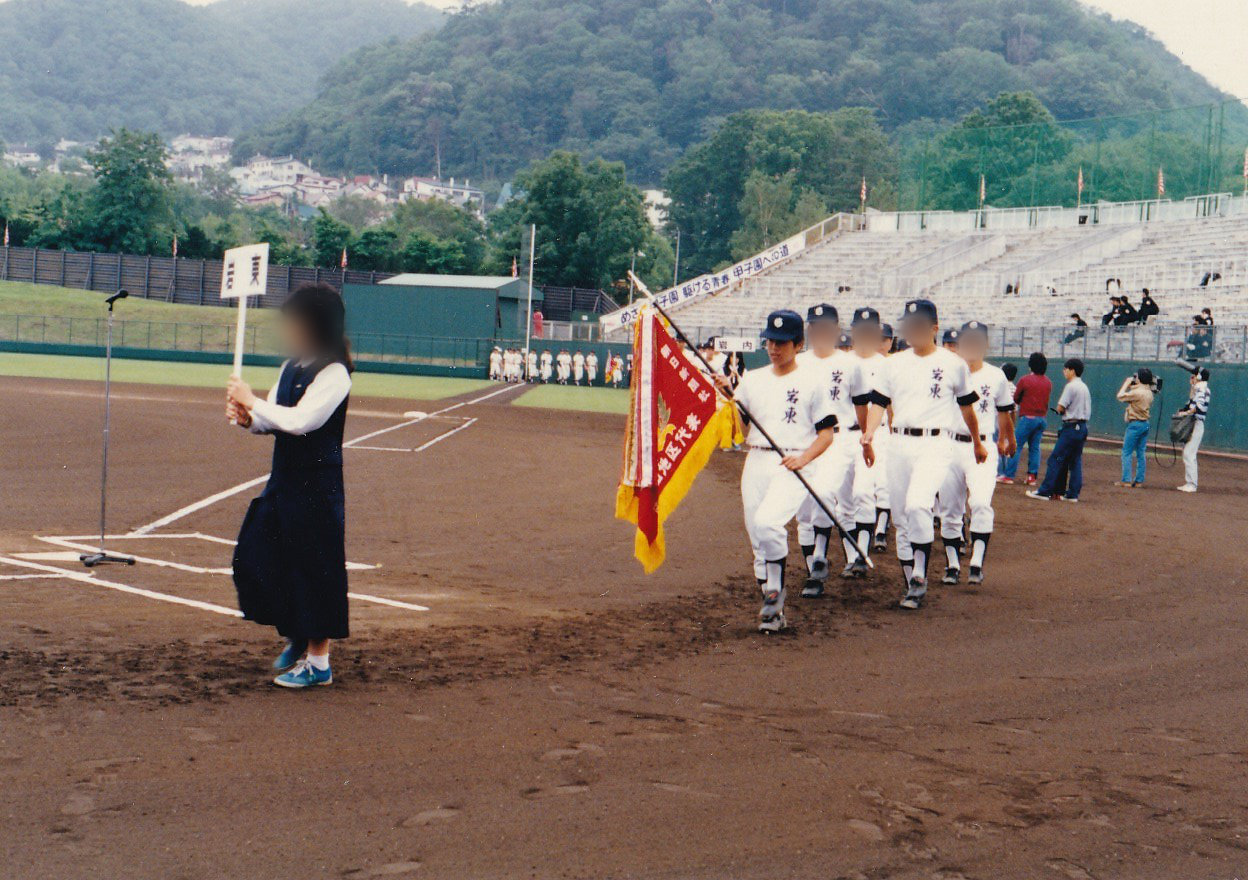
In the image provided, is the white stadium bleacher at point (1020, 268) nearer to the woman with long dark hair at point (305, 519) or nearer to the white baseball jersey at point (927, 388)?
the white baseball jersey at point (927, 388)

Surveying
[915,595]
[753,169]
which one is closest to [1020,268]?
[915,595]

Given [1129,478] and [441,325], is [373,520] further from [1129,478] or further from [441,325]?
[441,325]

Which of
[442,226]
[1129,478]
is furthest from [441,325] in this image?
[442,226]

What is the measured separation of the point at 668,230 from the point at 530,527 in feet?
445

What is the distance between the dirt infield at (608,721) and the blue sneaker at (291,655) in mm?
229

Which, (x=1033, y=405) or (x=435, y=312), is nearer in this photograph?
(x=1033, y=405)

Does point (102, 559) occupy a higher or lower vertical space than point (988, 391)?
lower

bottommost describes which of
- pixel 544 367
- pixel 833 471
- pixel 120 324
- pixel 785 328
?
pixel 833 471

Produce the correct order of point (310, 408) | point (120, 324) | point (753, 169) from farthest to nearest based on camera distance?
point (753, 169), point (120, 324), point (310, 408)

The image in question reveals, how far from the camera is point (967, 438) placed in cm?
1112

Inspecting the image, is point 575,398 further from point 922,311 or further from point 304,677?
point 304,677

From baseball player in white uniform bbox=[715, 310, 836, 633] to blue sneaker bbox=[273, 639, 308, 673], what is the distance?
3298mm

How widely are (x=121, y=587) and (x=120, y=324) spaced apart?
64.5 m

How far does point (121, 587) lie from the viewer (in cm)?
942
